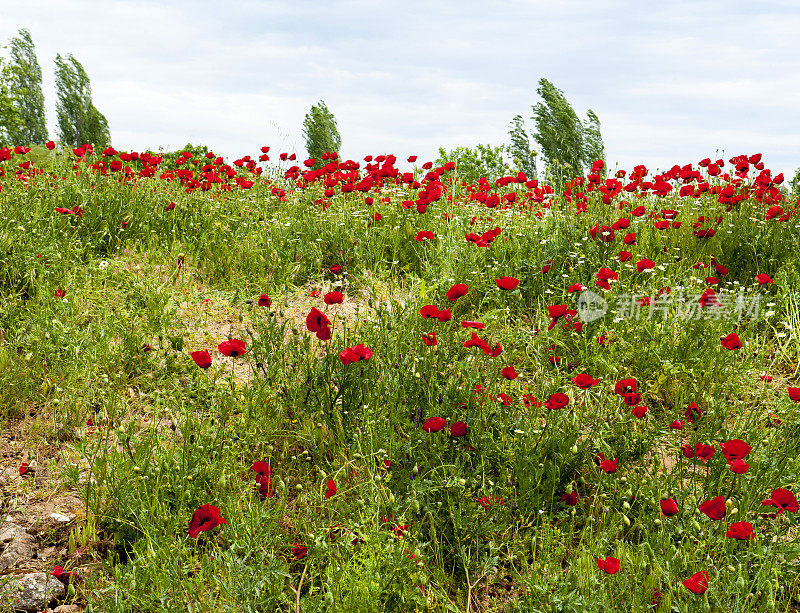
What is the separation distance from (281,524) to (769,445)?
7.55 ft

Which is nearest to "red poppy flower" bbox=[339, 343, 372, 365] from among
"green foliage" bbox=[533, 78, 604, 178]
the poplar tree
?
"green foliage" bbox=[533, 78, 604, 178]

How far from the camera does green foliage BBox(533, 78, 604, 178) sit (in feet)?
60.2

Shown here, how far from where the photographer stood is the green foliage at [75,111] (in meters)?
31.9

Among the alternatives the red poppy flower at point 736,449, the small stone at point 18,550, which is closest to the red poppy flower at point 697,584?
the red poppy flower at point 736,449

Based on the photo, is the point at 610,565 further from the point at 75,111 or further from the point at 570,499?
the point at 75,111

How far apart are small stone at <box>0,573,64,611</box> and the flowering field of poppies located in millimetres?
78

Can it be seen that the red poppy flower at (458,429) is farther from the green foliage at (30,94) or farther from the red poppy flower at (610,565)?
the green foliage at (30,94)

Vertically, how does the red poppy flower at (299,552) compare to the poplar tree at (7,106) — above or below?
below

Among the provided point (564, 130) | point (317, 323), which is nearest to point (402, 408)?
point (317, 323)


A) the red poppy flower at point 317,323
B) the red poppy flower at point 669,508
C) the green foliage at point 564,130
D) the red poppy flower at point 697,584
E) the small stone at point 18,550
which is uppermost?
the green foliage at point 564,130

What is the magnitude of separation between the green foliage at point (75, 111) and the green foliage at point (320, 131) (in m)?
16.1

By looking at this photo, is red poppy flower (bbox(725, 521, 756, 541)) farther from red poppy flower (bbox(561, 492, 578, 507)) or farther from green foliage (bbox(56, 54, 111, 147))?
green foliage (bbox(56, 54, 111, 147))

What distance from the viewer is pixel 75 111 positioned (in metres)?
32.1

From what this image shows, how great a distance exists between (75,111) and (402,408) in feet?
115
